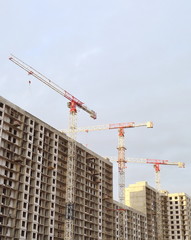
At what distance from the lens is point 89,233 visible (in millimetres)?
131625

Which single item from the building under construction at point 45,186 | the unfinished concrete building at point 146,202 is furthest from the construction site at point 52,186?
the unfinished concrete building at point 146,202

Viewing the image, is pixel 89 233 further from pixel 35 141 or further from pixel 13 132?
pixel 13 132

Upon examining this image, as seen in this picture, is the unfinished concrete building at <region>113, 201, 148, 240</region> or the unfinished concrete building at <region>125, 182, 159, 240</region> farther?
the unfinished concrete building at <region>125, 182, 159, 240</region>

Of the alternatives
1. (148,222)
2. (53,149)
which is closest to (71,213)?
(53,149)

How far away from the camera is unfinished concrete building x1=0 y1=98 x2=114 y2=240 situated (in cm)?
9932

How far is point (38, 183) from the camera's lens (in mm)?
109625

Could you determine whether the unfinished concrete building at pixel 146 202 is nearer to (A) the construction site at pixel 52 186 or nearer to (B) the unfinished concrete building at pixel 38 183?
(A) the construction site at pixel 52 186

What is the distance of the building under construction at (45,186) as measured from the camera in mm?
99812

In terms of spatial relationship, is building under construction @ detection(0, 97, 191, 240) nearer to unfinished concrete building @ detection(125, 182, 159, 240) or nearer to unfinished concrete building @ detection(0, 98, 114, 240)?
unfinished concrete building @ detection(0, 98, 114, 240)

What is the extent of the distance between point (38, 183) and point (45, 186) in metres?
3.85

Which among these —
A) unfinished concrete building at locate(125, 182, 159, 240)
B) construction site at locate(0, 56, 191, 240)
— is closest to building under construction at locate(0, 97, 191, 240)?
construction site at locate(0, 56, 191, 240)

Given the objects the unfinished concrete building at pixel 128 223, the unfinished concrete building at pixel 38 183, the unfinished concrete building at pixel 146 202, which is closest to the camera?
the unfinished concrete building at pixel 38 183

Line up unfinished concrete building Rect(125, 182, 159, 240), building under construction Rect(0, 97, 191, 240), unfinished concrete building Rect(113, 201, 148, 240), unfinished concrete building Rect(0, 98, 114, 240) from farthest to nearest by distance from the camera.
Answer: unfinished concrete building Rect(125, 182, 159, 240) < unfinished concrete building Rect(113, 201, 148, 240) < building under construction Rect(0, 97, 191, 240) < unfinished concrete building Rect(0, 98, 114, 240)

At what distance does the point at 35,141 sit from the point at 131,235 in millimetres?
73909
